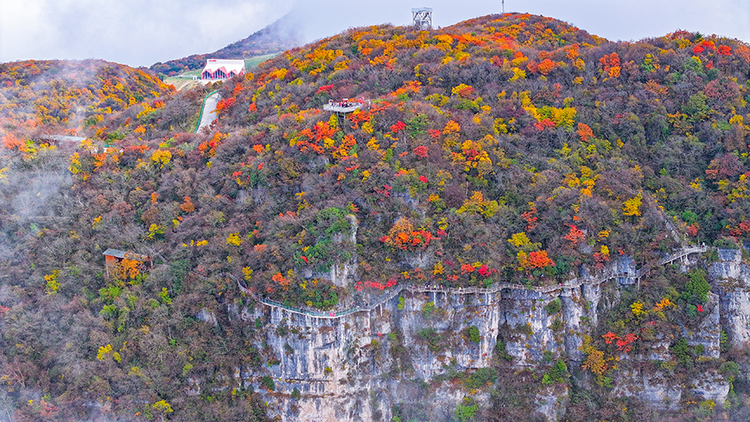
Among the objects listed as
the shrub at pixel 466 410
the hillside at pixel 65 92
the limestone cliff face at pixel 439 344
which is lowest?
the shrub at pixel 466 410

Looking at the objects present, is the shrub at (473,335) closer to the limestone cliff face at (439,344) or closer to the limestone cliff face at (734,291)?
the limestone cliff face at (439,344)

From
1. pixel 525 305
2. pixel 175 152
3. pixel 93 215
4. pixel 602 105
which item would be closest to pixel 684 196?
pixel 602 105

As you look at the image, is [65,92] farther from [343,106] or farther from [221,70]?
[343,106]

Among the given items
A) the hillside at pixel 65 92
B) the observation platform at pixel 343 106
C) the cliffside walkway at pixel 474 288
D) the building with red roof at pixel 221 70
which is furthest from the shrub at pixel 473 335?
the building with red roof at pixel 221 70

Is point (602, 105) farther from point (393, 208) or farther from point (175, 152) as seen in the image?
point (175, 152)

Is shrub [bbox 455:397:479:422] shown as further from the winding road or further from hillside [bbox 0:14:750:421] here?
the winding road

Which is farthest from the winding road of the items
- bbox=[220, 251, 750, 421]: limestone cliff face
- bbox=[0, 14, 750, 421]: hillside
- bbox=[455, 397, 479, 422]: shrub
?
bbox=[455, 397, 479, 422]: shrub

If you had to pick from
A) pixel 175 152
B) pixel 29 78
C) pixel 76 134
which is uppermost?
pixel 29 78

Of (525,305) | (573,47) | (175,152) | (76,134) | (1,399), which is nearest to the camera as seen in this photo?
(1,399)
